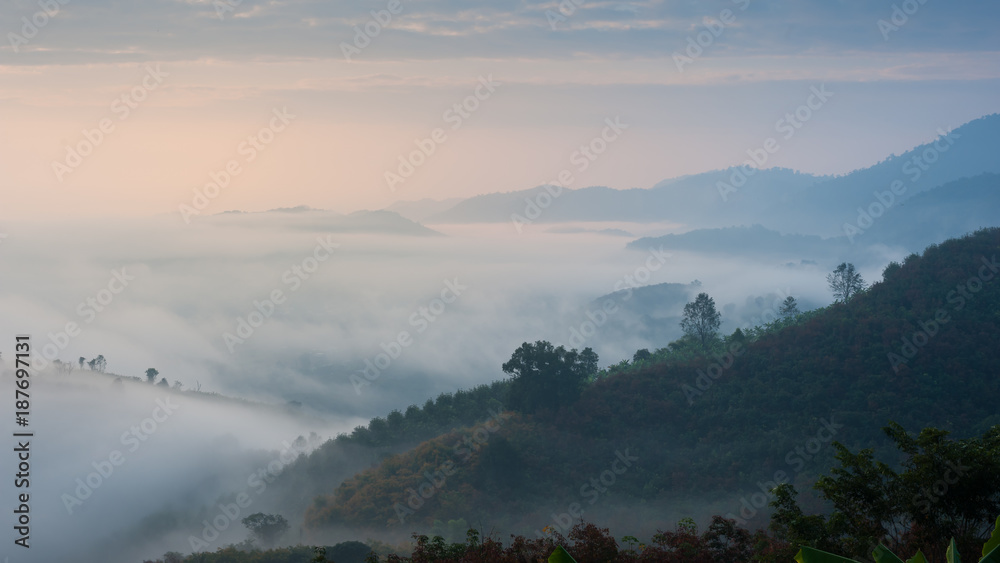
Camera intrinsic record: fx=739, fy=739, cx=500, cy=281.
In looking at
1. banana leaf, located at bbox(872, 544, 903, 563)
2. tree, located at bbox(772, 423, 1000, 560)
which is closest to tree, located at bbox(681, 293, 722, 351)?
tree, located at bbox(772, 423, 1000, 560)

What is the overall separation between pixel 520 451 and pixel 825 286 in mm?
183140

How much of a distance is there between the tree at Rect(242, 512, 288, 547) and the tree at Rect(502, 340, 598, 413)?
1267 centimetres

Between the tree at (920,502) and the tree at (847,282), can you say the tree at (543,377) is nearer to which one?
the tree at (847,282)

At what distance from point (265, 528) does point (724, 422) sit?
2163 centimetres

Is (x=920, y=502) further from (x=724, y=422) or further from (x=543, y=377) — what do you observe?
(x=543, y=377)

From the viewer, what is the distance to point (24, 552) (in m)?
33.2

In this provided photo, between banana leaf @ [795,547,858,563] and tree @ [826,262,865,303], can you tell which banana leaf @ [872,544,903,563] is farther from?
tree @ [826,262,865,303]

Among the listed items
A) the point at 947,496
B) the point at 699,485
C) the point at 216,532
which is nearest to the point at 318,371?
the point at 216,532

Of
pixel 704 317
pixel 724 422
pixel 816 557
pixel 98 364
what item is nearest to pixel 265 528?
pixel 724 422

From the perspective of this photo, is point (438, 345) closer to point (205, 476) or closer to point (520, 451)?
point (205, 476)

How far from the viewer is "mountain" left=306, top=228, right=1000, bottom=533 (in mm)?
30969

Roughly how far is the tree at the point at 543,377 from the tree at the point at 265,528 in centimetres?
1267

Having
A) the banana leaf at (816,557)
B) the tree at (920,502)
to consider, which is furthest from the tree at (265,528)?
the banana leaf at (816,557)

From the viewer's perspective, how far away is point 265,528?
32094mm
